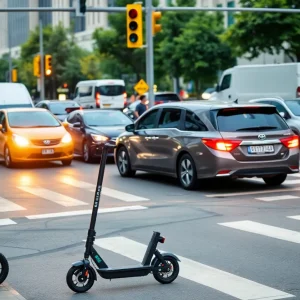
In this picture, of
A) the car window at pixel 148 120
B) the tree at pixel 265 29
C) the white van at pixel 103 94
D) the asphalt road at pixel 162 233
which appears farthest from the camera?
the white van at pixel 103 94

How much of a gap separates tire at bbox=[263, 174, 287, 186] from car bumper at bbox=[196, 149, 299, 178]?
92 centimetres

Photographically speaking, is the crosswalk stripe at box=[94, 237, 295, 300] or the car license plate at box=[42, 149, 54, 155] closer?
the crosswalk stripe at box=[94, 237, 295, 300]

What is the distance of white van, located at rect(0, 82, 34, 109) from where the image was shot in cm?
2877

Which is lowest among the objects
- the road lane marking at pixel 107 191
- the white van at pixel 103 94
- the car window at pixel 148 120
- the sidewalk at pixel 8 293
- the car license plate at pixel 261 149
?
the white van at pixel 103 94

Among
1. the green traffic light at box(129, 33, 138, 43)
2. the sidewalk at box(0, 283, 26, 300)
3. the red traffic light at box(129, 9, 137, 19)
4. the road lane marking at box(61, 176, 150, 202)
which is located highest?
the red traffic light at box(129, 9, 137, 19)

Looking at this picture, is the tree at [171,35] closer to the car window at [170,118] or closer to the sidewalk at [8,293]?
the car window at [170,118]

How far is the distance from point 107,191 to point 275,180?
314 cm

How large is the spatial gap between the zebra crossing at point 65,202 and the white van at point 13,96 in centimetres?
1132

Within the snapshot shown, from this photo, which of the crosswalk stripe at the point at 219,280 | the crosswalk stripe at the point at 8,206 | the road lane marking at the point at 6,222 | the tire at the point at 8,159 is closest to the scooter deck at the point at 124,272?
the crosswalk stripe at the point at 219,280

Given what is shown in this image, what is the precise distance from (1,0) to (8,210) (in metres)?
33.8

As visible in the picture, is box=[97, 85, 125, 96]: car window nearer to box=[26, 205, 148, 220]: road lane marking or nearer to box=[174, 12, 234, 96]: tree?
box=[174, 12, 234, 96]: tree

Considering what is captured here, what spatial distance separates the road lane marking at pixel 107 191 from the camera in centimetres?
1511

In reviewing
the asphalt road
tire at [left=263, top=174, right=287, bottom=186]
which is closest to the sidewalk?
the asphalt road

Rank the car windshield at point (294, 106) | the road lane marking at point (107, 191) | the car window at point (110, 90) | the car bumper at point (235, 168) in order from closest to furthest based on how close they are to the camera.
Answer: the road lane marking at point (107, 191) < the car bumper at point (235, 168) < the car windshield at point (294, 106) < the car window at point (110, 90)
